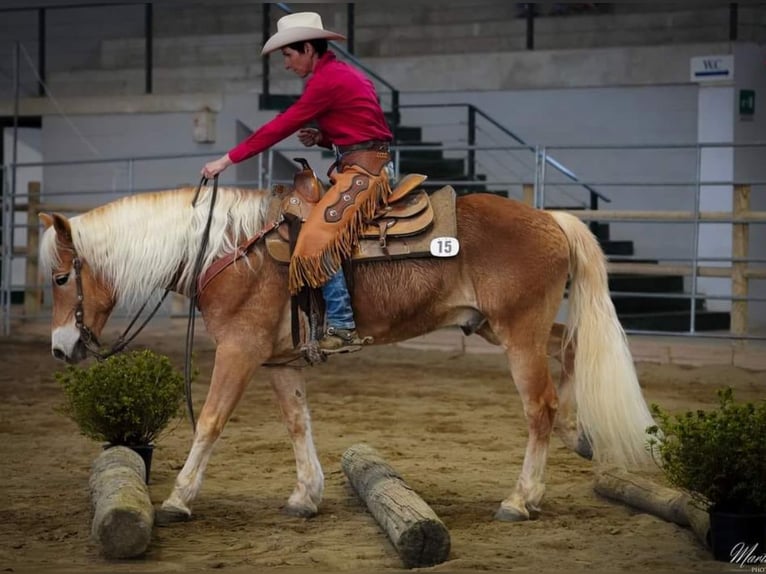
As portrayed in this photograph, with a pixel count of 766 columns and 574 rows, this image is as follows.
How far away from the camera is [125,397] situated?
210 inches

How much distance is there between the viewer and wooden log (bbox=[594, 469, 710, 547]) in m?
4.30

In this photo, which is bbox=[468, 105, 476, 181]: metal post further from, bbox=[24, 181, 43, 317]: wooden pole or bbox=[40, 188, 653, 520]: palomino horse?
bbox=[40, 188, 653, 520]: palomino horse

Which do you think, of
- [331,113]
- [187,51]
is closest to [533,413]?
[331,113]

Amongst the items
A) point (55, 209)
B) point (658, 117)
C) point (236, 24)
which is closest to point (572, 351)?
point (658, 117)

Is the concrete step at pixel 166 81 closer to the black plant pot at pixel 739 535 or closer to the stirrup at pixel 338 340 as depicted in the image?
the stirrup at pixel 338 340

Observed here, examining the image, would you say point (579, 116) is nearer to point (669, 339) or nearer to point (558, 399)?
point (669, 339)

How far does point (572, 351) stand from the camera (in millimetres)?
5219

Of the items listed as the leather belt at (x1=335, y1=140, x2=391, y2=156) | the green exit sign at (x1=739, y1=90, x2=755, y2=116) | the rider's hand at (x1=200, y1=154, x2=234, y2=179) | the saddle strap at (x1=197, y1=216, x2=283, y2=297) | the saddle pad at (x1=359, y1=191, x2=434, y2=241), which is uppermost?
the green exit sign at (x1=739, y1=90, x2=755, y2=116)

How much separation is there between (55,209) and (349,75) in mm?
8701

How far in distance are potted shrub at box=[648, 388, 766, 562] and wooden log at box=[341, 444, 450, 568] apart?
95 cm

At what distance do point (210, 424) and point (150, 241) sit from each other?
0.87m

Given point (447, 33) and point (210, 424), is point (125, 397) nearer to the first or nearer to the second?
point (210, 424)

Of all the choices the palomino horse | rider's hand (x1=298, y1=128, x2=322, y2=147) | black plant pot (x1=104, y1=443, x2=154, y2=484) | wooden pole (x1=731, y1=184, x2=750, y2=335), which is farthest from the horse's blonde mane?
wooden pole (x1=731, y1=184, x2=750, y2=335)

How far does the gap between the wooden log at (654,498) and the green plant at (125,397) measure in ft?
6.84
